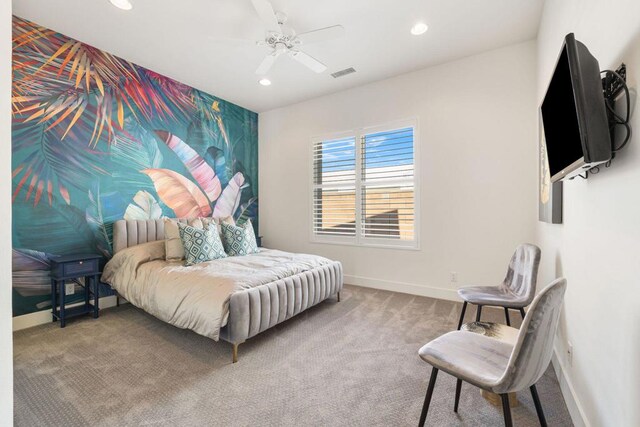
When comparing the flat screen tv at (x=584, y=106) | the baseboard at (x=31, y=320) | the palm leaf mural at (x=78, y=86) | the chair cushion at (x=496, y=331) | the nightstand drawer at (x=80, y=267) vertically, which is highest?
the palm leaf mural at (x=78, y=86)

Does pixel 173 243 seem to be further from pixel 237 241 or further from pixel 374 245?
pixel 374 245

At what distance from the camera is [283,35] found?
2768 millimetres

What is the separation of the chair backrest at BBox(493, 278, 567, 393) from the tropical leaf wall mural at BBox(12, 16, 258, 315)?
4080mm

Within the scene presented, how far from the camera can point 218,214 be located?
4801mm

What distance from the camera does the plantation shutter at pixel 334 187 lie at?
4.52m

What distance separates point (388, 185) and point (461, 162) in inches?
38.9

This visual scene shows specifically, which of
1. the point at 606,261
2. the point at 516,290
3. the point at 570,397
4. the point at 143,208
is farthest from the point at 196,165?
the point at 570,397

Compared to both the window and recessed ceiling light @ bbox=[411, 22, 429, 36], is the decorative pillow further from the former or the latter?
recessed ceiling light @ bbox=[411, 22, 429, 36]

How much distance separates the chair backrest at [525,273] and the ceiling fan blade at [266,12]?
2.89 meters

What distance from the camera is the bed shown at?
2322 mm

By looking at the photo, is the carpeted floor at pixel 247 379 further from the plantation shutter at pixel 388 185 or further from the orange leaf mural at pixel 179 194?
the orange leaf mural at pixel 179 194

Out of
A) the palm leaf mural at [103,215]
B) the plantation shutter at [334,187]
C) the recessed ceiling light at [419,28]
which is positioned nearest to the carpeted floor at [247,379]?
the palm leaf mural at [103,215]

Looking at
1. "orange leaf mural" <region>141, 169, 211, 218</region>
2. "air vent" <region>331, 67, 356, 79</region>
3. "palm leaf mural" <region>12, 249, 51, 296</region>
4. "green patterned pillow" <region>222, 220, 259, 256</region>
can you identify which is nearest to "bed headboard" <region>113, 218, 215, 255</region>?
"orange leaf mural" <region>141, 169, 211, 218</region>

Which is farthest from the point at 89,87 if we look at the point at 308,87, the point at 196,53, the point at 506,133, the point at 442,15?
the point at 506,133
